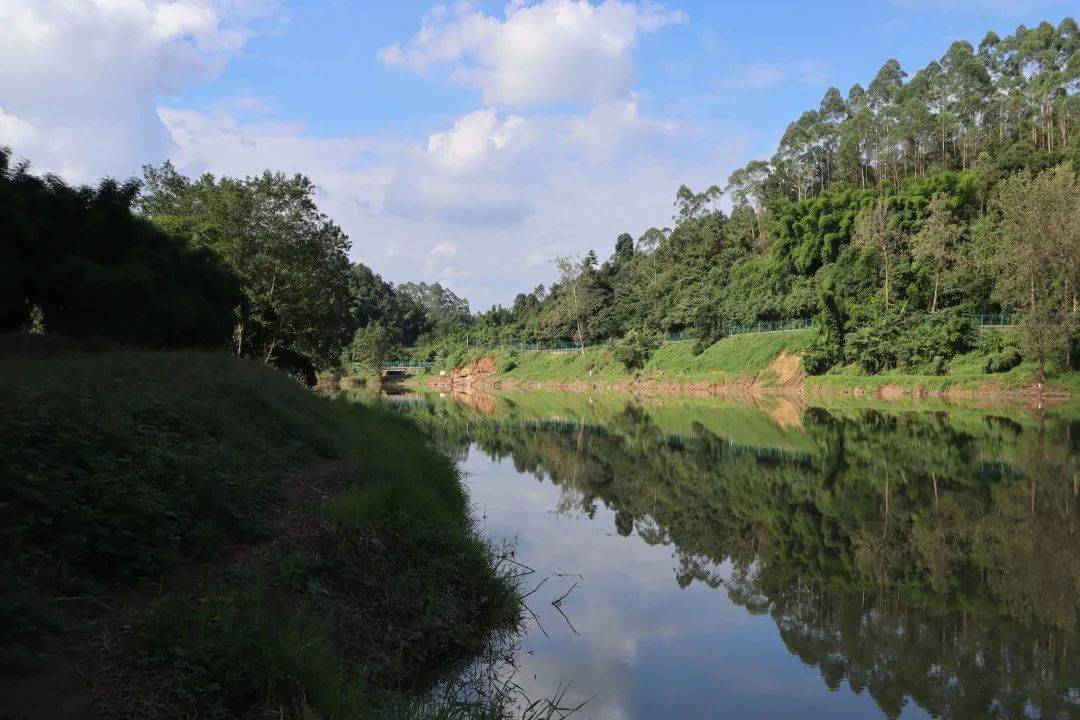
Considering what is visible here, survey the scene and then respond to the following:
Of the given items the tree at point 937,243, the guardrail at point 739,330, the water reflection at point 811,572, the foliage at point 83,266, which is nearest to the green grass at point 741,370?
the guardrail at point 739,330

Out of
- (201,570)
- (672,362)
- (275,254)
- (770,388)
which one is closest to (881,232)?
(770,388)

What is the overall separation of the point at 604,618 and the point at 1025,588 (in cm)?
560

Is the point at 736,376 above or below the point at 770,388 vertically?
above

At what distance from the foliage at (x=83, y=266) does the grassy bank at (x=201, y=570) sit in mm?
6675

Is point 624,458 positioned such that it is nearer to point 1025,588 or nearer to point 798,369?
point 1025,588

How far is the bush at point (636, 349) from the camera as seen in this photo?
236 feet

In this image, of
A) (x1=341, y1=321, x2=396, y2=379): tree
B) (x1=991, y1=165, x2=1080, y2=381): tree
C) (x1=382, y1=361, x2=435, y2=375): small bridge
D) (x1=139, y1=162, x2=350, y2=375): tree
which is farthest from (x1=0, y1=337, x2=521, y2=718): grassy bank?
(x1=382, y1=361, x2=435, y2=375): small bridge

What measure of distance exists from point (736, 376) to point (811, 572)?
50.8 metres

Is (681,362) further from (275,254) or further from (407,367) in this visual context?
(407,367)

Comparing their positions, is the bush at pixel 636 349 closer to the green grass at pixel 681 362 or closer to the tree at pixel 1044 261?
the green grass at pixel 681 362

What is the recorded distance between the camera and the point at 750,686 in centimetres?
738

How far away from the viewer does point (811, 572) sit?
10.7m

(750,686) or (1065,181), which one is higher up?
(1065,181)

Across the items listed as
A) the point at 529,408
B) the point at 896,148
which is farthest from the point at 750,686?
the point at 896,148
